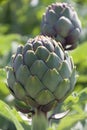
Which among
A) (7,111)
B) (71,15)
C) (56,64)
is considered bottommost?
(7,111)

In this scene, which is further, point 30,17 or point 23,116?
point 30,17

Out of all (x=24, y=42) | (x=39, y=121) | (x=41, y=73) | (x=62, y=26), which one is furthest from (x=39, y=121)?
(x=24, y=42)

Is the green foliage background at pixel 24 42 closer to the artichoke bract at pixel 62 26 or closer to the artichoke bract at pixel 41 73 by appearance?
the artichoke bract at pixel 41 73

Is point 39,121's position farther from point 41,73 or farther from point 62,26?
point 62,26

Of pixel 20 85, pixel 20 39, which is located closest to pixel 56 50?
pixel 20 85

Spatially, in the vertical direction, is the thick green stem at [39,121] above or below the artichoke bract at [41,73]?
below

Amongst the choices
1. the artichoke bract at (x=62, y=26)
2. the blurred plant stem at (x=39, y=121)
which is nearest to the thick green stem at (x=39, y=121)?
the blurred plant stem at (x=39, y=121)

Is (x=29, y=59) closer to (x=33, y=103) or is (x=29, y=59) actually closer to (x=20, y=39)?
(x=33, y=103)
